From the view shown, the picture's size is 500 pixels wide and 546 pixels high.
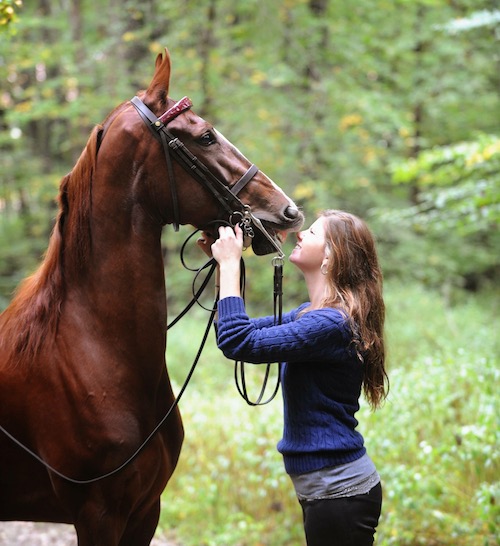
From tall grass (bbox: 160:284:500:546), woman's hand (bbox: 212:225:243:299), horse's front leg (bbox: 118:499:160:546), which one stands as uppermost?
woman's hand (bbox: 212:225:243:299)

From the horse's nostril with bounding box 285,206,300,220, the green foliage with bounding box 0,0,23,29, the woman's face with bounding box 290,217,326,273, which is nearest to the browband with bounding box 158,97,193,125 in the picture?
the horse's nostril with bounding box 285,206,300,220

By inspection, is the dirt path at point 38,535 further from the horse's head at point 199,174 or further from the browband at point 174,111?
the browband at point 174,111

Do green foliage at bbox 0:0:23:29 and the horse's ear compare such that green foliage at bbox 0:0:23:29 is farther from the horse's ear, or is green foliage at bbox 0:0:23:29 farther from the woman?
the woman

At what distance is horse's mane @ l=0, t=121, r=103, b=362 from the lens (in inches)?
91.7

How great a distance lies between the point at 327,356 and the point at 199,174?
2.74 ft

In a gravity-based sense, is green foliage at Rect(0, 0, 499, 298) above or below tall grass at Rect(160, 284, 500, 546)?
above

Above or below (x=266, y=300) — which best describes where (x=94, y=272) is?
above

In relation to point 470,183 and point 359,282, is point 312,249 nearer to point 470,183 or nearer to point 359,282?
point 359,282

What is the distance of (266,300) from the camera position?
33.7 feet

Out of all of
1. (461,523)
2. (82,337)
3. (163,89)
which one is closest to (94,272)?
(82,337)

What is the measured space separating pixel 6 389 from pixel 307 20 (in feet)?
29.8

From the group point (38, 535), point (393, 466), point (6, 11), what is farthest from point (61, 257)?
point (38, 535)

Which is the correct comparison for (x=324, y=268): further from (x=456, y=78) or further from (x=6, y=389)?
(x=456, y=78)

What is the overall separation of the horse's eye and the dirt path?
11.7ft
